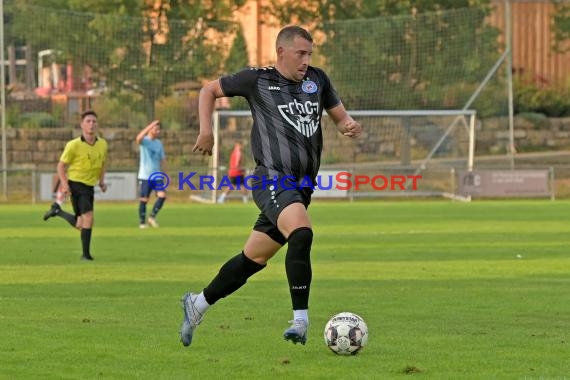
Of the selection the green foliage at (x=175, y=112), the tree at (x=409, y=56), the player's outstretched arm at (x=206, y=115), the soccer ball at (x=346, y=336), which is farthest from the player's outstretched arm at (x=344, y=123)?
the tree at (x=409, y=56)

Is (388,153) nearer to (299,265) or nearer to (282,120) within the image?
(282,120)

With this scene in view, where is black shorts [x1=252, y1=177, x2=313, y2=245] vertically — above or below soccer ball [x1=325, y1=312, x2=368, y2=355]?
above

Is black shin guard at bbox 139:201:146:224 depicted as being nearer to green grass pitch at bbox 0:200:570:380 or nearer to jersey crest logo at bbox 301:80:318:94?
green grass pitch at bbox 0:200:570:380

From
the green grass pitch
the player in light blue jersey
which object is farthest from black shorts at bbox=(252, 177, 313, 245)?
the player in light blue jersey

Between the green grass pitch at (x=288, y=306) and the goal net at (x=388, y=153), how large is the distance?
16.3m

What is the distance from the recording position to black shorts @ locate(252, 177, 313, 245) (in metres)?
9.84

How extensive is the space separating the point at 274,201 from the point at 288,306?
3.32 metres

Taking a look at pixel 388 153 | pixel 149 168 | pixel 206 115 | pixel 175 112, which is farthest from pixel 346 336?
pixel 175 112

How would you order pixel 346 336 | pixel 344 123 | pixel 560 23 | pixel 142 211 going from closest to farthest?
1. pixel 346 336
2. pixel 344 123
3. pixel 142 211
4. pixel 560 23

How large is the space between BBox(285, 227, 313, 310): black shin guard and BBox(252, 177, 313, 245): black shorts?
10.9 inches

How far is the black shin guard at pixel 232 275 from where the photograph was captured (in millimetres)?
10055

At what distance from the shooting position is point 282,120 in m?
10.1

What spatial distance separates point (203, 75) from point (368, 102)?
5579 mm

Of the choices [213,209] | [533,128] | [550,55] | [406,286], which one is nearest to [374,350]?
[406,286]
